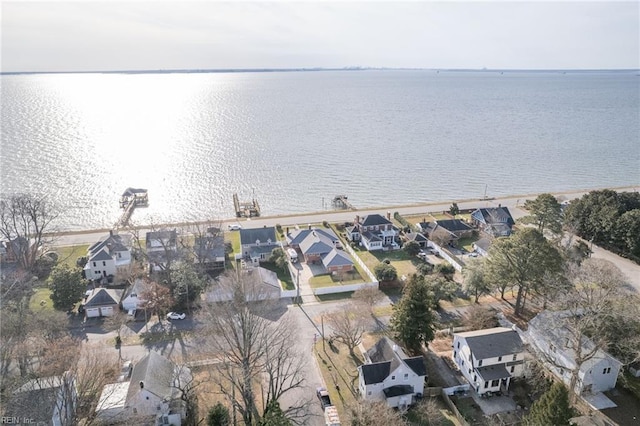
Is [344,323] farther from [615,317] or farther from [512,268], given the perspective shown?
[615,317]

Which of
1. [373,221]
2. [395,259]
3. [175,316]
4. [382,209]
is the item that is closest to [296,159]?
[382,209]

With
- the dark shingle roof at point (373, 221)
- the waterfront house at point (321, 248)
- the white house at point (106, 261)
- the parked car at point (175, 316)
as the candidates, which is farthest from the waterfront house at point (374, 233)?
the white house at point (106, 261)

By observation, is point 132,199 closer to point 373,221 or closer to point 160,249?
point 160,249

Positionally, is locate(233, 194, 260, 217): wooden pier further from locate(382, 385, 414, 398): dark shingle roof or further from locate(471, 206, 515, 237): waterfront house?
locate(382, 385, 414, 398): dark shingle roof

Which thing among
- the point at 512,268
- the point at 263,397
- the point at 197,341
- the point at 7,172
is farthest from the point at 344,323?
the point at 7,172

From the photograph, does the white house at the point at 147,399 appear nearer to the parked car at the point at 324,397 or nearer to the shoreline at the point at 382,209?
the parked car at the point at 324,397

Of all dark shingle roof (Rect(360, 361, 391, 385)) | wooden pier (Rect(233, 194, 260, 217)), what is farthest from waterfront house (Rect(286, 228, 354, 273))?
dark shingle roof (Rect(360, 361, 391, 385))
